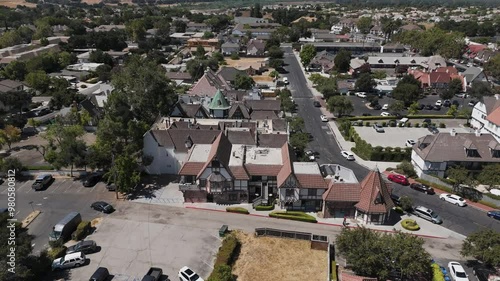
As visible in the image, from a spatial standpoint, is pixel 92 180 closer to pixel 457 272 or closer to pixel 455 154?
pixel 457 272

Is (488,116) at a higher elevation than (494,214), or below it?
higher

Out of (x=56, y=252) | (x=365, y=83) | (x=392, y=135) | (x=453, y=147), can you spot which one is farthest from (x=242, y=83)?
(x=56, y=252)

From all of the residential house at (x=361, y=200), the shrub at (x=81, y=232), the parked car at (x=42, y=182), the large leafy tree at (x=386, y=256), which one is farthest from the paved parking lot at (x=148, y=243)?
the residential house at (x=361, y=200)

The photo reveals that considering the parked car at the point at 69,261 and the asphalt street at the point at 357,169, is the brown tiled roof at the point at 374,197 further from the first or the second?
the parked car at the point at 69,261

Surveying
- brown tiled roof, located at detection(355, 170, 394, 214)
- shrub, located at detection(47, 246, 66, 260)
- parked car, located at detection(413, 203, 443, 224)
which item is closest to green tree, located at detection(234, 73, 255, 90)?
brown tiled roof, located at detection(355, 170, 394, 214)

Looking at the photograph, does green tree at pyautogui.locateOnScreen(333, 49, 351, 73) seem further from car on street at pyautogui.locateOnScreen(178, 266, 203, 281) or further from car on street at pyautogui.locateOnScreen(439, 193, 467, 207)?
car on street at pyautogui.locateOnScreen(178, 266, 203, 281)

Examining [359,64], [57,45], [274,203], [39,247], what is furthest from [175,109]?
[57,45]
